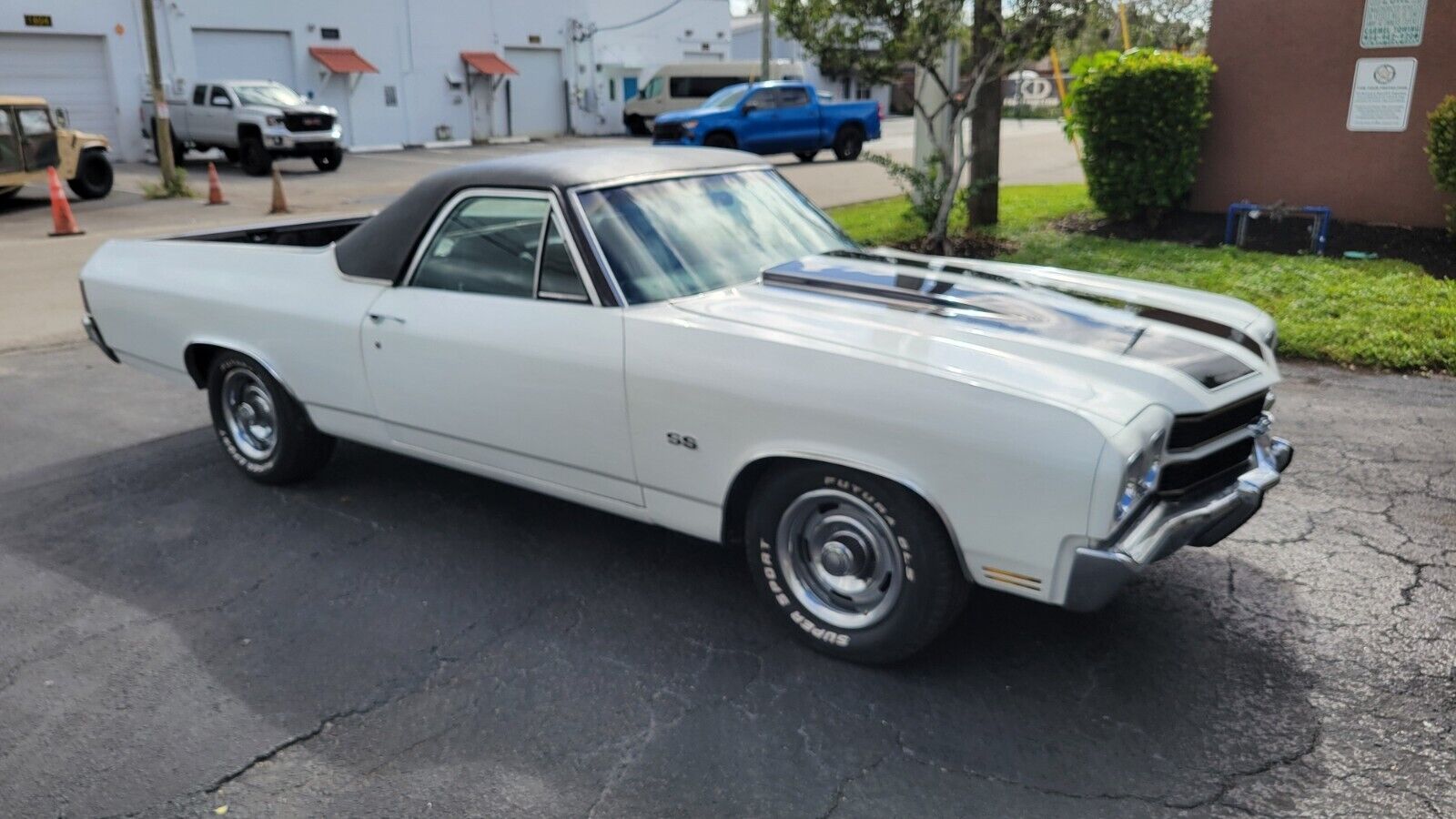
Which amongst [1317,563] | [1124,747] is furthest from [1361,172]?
[1124,747]

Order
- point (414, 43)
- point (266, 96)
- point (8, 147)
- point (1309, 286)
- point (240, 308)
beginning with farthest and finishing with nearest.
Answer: point (414, 43)
point (266, 96)
point (8, 147)
point (1309, 286)
point (240, 308)

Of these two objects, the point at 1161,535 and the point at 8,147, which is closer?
the point at 1161,535

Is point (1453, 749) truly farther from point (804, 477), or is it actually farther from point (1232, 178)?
point (1232, 178)

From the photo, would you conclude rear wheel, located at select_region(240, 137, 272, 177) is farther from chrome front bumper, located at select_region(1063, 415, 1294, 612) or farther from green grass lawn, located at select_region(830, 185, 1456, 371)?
chrome front bumper, located at select_region(1063, 415, 1294, 612)

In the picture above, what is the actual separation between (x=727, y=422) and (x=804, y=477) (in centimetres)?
30

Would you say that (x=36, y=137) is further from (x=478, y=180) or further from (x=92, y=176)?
(x=478, y=180)

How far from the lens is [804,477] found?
338cm

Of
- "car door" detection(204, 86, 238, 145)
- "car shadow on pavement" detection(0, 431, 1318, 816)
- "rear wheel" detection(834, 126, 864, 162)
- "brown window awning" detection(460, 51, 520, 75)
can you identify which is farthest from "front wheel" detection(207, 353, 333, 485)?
"brown window awning" detection(460, 51, 520, 75)

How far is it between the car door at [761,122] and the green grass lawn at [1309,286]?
12.4 m

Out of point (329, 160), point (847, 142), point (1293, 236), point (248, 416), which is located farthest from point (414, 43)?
point (248, 416)

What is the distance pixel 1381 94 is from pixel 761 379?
9323mm

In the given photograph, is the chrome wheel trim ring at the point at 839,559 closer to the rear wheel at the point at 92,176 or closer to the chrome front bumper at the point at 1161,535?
the chrome front bumper at the point at 1161,535

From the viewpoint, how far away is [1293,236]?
10.3 m

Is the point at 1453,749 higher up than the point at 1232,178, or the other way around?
the point at 1232,178
